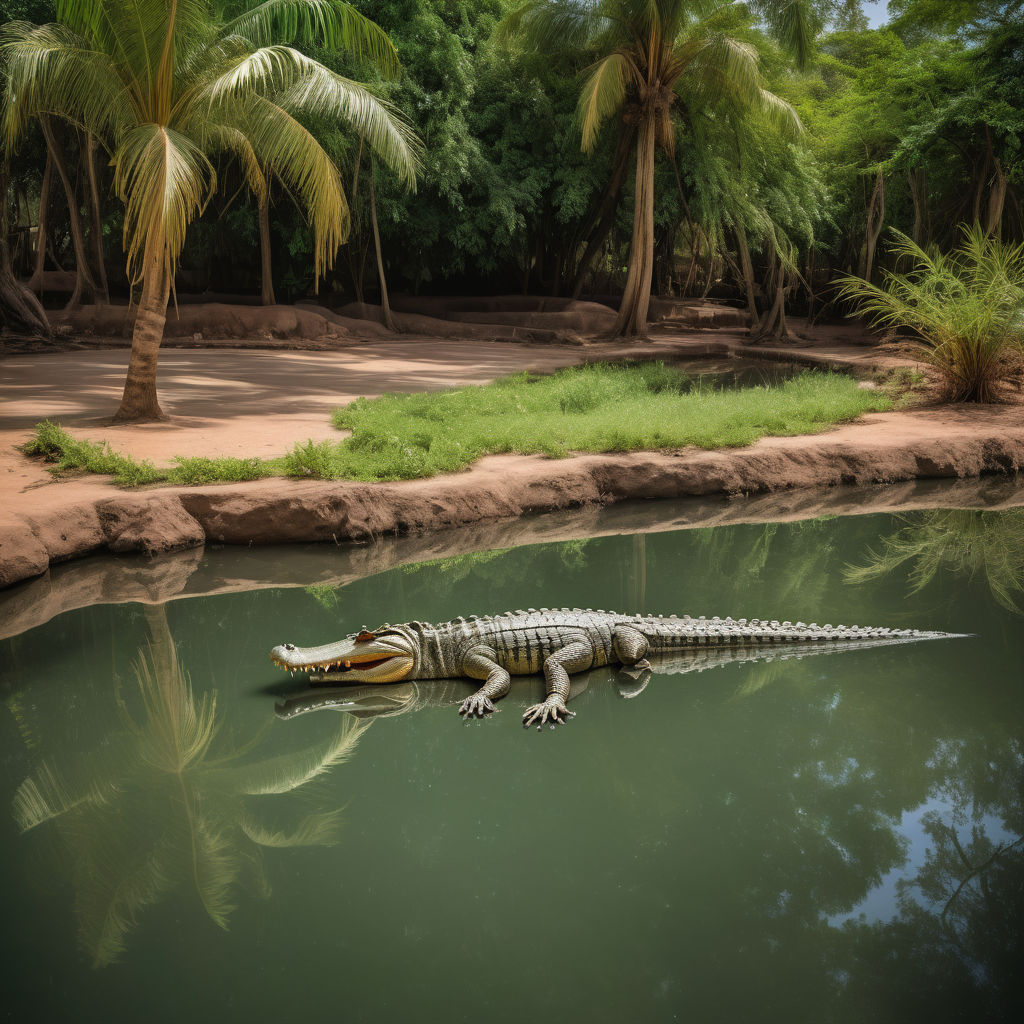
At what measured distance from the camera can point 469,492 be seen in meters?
8.95

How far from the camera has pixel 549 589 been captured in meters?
7.39

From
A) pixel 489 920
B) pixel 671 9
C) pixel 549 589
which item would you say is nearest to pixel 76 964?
pixel 489 920

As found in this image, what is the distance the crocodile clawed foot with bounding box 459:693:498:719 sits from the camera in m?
5.24

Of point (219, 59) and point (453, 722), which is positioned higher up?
point (219, 59)

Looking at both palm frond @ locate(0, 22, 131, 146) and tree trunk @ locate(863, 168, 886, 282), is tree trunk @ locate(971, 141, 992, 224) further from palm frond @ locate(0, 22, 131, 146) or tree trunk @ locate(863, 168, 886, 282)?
palm frond @ locate(0, 22, 131, 146)

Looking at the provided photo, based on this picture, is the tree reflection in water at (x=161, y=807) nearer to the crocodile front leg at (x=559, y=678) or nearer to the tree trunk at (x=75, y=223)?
the crocodile front leg at (x=559, y=678)

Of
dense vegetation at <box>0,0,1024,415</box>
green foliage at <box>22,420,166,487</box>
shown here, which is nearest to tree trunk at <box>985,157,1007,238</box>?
dense vegetation at <box>0,0,1024,415</box>

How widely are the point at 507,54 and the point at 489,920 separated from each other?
83.3 feet

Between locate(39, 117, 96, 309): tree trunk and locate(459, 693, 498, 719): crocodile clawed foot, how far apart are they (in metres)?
19.0

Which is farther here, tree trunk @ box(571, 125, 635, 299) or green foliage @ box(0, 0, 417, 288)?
tree trunk @ box(571, 125, 635, 299)

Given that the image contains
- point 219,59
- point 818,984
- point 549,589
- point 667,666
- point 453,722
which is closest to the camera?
point 818,984

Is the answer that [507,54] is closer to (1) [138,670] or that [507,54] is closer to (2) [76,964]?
(1) [138,670]

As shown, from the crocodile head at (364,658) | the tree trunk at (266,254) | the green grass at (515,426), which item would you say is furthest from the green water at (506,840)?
the tree trunk at (266,254)

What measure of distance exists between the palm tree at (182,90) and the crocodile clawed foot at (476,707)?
618cm
